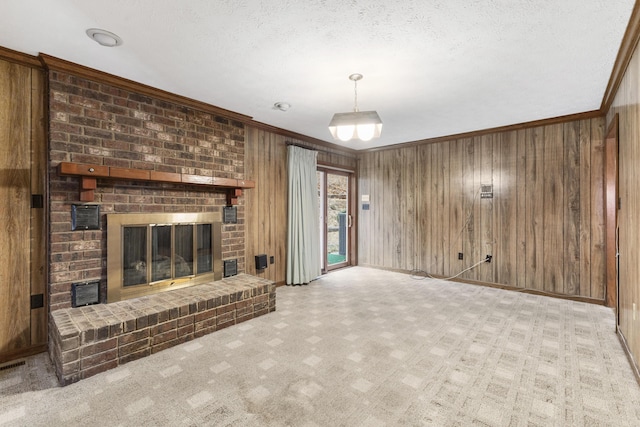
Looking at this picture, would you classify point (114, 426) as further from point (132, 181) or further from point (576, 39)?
point (576, 39)

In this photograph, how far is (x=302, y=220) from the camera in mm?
4883

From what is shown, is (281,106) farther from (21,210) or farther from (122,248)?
(21,210)

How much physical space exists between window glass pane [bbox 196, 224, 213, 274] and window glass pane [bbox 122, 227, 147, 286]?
603 mm

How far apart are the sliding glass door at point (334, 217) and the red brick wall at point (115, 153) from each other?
2.16 metres

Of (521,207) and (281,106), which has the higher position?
(281,106)

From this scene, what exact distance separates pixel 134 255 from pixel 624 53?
4.66 meters

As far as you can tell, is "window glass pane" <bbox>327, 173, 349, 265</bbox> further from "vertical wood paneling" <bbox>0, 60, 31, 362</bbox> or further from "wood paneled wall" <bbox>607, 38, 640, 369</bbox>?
"vertical wood paneling" <bbox>0, 60, 31, 362</bbox>

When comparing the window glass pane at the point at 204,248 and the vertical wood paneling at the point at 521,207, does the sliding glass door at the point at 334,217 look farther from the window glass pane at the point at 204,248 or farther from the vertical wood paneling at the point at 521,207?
the vertical wood paneling at the point at 521,207

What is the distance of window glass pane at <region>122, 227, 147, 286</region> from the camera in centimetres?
296

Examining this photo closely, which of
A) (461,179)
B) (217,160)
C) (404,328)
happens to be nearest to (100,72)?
(217,160)

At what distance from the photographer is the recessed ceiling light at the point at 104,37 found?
2131 millimetres

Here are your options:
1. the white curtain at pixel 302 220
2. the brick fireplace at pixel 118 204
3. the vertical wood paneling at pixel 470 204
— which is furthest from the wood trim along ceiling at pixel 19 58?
the vertical wood paneling at pixel 470 204

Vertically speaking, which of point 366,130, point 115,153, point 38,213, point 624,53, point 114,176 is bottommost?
point 38,213

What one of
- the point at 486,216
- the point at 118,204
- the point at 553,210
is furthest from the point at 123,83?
the point at 553,210
